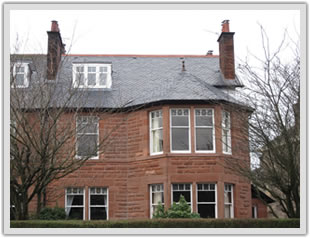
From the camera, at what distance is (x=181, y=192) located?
20.1 m

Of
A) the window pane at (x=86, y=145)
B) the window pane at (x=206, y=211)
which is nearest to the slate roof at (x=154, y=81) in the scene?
the window pane at (x=86, y=145)

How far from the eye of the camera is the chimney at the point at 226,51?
23.6m

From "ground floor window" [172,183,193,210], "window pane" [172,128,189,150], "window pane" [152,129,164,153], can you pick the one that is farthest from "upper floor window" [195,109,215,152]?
"ground floor window" [172,183,193,210]

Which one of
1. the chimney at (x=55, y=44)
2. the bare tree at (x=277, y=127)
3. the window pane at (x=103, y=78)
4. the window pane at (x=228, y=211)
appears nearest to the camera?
the bare tree at (x=277, y=127)

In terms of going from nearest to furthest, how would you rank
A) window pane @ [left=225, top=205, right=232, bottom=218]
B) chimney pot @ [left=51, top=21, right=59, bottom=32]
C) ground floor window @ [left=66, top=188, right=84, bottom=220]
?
window pane @ [left=225, top=205, right=232, bottom=218]
ground floor window @ [left=66, top=188, right=84, bottom=220]
chimney pot @ [left=51, top=21, right=59, bottom=32]

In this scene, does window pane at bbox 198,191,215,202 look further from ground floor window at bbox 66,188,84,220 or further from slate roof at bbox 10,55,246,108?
ground floor window at bbox 66,188,84,220

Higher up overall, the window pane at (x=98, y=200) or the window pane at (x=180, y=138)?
the window pane at (x=180, y=138)

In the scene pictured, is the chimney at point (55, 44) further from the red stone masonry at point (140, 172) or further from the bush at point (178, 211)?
the bush at point (178, 211)

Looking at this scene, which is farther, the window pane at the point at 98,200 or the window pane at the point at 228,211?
the window pane at the point at 98,200

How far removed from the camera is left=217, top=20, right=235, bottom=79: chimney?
77.6 feet

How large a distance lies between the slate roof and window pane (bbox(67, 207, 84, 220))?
13.8 feet

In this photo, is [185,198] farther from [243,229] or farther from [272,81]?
[272,81]

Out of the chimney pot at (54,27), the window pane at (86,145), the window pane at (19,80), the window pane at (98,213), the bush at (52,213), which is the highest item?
the chimney pot at (54,27)

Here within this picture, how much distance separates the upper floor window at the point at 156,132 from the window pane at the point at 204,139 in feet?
4.84
